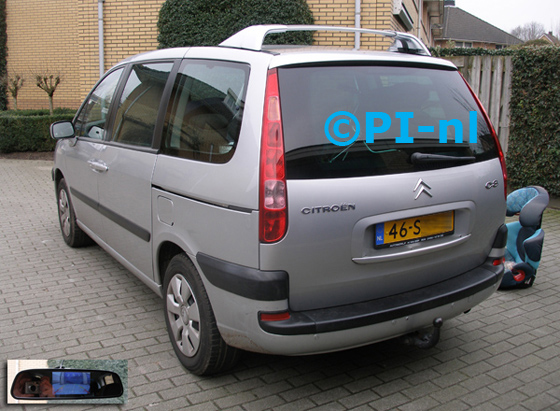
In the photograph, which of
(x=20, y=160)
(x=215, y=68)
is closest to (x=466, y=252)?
(x=215, y=68)

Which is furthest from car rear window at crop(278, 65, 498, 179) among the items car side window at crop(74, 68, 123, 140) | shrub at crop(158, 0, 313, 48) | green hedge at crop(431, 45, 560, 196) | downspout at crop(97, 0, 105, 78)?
downspout at crop(97, 0, 105, 78)

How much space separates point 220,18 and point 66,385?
29.4 feet

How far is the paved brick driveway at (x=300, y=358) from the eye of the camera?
Answer: 9.98 feet

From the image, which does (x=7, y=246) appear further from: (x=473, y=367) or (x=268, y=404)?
(x=473, y=367)

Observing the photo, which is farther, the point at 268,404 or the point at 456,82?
the point at 456,82

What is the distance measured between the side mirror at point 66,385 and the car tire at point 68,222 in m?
2.61

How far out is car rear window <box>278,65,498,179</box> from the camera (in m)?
2.68

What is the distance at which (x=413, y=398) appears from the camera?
3.04 metres

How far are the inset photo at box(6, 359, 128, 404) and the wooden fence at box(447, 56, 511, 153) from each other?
6.81 meters

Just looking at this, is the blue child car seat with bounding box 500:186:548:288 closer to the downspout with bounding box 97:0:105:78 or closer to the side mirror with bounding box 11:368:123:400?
the side mirror with bounding box 11:368:123:400

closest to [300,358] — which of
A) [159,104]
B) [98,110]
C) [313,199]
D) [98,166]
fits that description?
[313,199]

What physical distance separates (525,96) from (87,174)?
6050 millimetres

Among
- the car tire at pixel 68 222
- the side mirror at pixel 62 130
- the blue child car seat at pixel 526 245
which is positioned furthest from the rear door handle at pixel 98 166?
the blue child car seat at pixel 526 245

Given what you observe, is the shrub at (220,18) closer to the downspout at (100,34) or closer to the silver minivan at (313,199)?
the downspout at (100,34)
